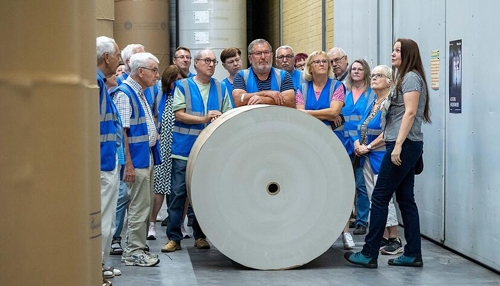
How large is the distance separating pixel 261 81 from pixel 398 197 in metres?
1.58

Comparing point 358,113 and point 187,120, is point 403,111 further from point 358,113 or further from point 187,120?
point 187,120

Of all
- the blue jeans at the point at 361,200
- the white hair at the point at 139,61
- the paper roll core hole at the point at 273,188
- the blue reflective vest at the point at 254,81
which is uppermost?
the white hair at the point at 139,61

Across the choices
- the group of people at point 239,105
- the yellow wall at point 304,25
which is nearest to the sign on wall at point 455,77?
the group of people at point 239,105

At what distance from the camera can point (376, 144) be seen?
7.58 meters

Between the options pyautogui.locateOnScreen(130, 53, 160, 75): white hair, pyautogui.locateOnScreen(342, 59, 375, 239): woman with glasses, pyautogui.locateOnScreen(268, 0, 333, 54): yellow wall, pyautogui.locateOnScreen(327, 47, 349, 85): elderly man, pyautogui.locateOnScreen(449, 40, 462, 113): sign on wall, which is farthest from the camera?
pyautogui.locateOnScreen(268, 0, 333, 54): yellow wall

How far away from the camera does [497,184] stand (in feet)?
20.8

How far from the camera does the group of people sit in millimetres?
6363

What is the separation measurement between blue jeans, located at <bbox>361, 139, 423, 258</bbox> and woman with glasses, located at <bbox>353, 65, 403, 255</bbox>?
0.64 metres

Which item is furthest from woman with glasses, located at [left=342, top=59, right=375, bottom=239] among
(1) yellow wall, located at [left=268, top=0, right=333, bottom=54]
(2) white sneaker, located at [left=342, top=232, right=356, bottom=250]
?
(1) yellow wall, located at [left=268, top=0, right=333, bottom=54]

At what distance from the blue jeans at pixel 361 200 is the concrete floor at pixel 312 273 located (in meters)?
1.22

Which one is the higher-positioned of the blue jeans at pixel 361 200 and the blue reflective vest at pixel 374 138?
the blue reflective vest at pixel 374 138

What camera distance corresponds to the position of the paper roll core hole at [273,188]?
21.5 feet

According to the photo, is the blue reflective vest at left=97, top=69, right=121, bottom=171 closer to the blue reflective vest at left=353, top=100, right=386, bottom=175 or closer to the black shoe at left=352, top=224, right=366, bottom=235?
the blue reflective vest at left=353, top=100, right=386, bottom=175

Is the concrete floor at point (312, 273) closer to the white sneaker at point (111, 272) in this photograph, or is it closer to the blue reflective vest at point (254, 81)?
the white sneaker at point (111, 272)
